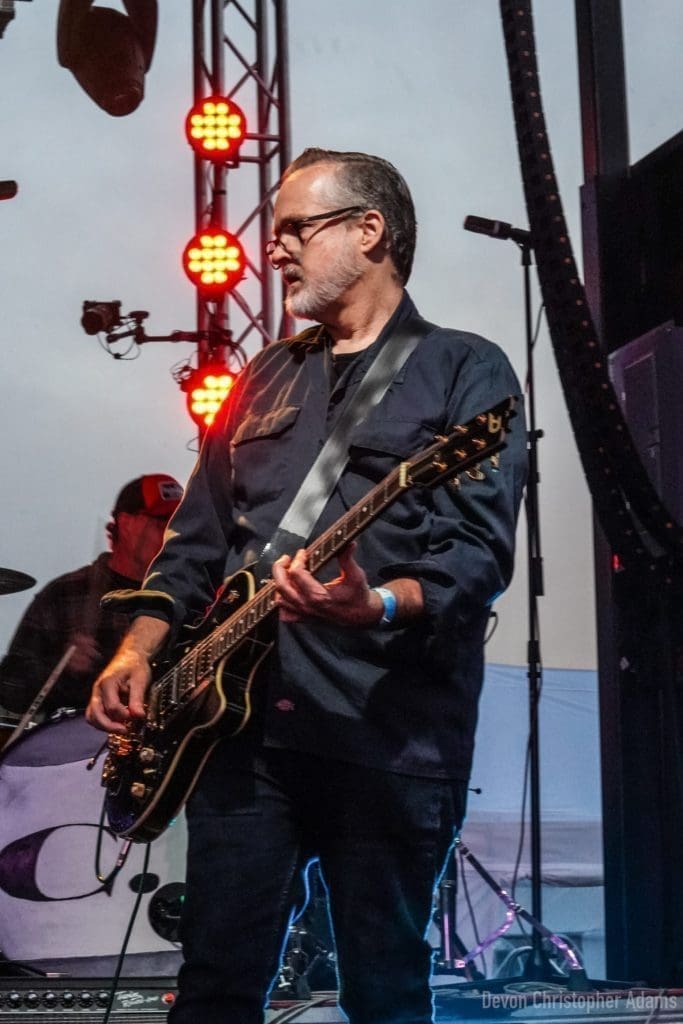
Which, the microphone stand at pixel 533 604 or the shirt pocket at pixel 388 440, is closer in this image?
the shirt pocket at pixel 388 440

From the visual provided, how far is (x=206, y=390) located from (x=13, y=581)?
9.37 ft

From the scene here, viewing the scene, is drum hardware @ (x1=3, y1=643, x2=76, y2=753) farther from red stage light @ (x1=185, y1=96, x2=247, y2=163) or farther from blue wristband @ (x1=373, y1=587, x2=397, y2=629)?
red stage light @ (x1=185, y1=96, x2=247, y2=163)

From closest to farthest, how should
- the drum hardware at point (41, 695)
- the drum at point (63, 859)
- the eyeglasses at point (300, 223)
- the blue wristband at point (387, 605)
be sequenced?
1. the blue wristband at point (387, 605)
2. the eyeglasses at point (300, 223)
3. the drum at point (63, 859)
4. the drum hardware at point (41, 695)

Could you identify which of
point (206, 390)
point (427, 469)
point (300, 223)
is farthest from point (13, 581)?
point (206, 390)

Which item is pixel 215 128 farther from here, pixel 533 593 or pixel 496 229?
pixel 533 593

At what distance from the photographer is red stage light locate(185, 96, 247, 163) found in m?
7.06

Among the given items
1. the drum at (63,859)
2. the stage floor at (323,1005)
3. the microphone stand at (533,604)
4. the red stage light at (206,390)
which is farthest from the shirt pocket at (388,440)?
the red stage light at (206,390)

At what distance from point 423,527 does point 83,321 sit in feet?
19.0

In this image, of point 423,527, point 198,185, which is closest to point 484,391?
point 423,527

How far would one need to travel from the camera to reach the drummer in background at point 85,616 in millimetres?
4992

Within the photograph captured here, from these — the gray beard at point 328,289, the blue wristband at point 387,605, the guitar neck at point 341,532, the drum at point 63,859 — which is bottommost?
the drum at point 63,859

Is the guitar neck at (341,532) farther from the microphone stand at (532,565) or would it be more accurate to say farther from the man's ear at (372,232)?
the microphone stand at (532,565)

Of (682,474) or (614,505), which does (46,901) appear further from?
(682,474)

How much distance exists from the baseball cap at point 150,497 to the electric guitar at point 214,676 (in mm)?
3307
